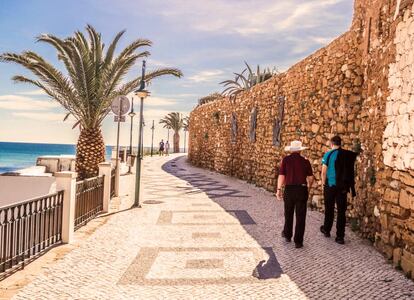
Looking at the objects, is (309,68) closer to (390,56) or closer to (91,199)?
(390,56)

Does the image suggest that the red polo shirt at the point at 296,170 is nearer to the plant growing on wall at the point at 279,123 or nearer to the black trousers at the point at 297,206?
the black trousers at the point at 297,206

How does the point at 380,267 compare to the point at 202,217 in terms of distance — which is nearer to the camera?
the point at 380,267

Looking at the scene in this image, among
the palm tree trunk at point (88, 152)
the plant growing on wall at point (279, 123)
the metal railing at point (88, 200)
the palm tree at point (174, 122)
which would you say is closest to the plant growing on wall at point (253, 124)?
the plant growing on wall at point (279, 123)

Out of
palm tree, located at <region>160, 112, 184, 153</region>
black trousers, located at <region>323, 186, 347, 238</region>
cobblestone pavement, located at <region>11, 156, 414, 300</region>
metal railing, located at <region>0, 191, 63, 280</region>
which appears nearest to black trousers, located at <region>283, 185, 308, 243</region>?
cobblestone pavement, located at <region>11, 156, 414, 300</region>

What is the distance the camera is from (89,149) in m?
13.7

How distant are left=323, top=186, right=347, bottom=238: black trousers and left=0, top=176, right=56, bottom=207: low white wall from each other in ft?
32.8

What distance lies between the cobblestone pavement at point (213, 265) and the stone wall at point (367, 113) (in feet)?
1.85

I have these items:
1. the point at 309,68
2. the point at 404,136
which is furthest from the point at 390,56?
the point at 309,68

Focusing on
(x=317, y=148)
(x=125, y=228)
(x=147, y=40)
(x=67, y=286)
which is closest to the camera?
(x=67, y=286)

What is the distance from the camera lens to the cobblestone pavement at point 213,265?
4.10 m

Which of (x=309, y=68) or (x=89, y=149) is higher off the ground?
(x=309, y=68)

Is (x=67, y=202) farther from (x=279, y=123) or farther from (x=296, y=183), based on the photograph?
(x=279, y=123)

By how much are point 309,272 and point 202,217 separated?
12.3 feet

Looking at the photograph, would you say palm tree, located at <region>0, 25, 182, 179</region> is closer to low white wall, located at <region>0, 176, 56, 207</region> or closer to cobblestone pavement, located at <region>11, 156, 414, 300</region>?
low white wall, located at <region>0, 176, 56, 207</region>
